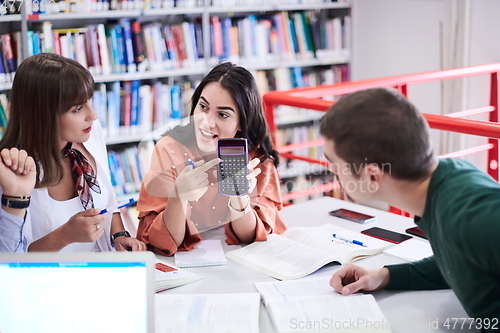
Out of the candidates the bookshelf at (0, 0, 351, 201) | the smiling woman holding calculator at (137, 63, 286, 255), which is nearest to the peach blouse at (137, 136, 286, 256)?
the smiling woman holding calculator at (137, 63, 286, 255)

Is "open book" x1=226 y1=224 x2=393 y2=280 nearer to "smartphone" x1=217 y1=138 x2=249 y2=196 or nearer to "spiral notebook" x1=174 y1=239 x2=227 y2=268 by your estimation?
"spiral notebook" x1=174 y1=239 x2=227 y2=268

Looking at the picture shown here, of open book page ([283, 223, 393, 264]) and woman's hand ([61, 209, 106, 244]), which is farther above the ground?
woman's hand ([61, 209, 106, 244])

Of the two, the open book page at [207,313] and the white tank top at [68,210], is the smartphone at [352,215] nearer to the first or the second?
the open book page at [207,313]

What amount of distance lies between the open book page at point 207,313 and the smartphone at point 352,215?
2.01 ft

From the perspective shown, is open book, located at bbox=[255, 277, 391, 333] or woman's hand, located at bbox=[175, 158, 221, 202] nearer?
open book, located at bbox=[255, 277, 391, 333]

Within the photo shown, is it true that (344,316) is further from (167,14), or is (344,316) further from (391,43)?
(391,43)

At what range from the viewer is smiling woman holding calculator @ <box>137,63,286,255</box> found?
4.57 feet

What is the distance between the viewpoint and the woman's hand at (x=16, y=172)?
3.98ft

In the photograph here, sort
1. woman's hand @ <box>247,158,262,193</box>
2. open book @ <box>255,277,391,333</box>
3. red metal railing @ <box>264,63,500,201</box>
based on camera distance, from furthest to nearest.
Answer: red metal railing @ <box>264,63,500,201</box> < woman's hand @ <box>247,158,262,193</box> < open book @ <box>255,277,391,333</box>

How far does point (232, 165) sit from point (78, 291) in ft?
2.09

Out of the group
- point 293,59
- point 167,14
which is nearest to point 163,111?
point 167,14

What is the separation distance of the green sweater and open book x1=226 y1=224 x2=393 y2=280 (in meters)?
0.39

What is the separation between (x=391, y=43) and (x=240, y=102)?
2342 millimetres

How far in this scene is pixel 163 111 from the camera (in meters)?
3.14
